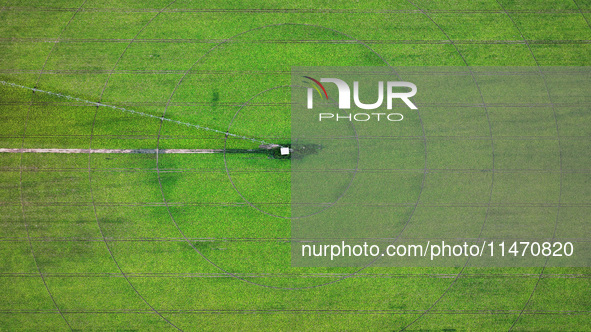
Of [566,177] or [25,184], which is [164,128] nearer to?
[25,184]

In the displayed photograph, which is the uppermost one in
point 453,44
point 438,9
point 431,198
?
point 438,9

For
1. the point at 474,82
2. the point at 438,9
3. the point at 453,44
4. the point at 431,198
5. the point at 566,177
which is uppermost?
the point at 438,9

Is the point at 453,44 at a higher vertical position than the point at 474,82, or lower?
higher

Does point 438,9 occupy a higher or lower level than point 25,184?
higher

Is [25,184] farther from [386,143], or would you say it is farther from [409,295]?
[409,295]

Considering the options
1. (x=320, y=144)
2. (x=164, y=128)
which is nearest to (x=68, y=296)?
(x=164, y=128)

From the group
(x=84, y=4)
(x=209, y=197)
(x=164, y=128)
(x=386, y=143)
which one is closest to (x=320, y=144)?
(x=386, y=143)
